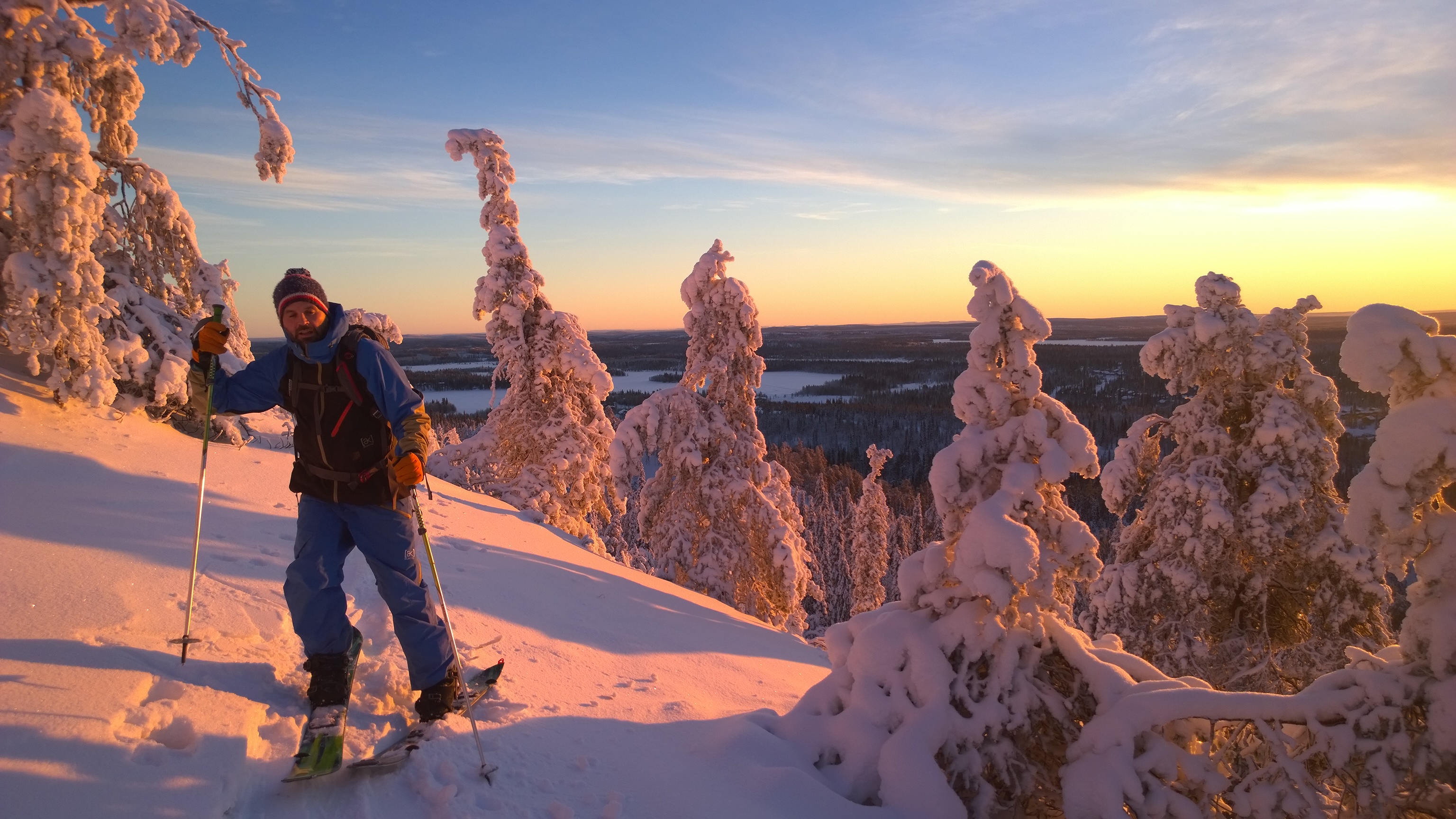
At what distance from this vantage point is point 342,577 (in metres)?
3.94

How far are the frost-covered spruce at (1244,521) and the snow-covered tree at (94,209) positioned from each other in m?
12.3

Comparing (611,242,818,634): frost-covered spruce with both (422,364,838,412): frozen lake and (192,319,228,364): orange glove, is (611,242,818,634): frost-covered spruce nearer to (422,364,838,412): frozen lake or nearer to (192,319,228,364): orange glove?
(192,319,228,364): orange glove

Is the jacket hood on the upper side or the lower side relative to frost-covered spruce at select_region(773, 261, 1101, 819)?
upper

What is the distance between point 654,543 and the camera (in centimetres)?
1584

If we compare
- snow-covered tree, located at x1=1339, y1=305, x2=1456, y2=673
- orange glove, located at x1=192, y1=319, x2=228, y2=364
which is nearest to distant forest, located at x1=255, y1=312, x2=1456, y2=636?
snow-covered tree, located at x1=1339, y1=305, x2=1456, y2=673

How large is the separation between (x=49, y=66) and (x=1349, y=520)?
36.6 feet

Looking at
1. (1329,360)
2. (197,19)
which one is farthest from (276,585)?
(1329,360)

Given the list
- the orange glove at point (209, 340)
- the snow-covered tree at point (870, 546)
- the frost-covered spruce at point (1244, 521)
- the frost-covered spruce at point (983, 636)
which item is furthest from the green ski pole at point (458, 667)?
the snow-covered tree at point (870, 546)

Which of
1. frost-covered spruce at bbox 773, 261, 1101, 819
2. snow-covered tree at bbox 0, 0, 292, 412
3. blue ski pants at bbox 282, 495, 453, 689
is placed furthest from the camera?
snow-covered tree at bbox 0, 0, 292, 412

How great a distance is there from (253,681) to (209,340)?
1934mm

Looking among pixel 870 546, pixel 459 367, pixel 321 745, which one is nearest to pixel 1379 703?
pixel 321 745

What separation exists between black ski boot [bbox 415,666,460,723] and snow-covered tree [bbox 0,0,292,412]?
212 inches

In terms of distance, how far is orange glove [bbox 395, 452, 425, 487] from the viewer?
146 inches

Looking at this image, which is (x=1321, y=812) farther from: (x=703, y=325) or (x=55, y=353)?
(x=703, y=325)
